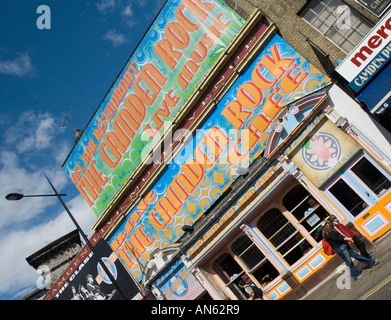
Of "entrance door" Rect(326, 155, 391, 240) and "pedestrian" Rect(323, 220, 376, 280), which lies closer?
"pedestrian" Rect(323, 220, 376, 280)

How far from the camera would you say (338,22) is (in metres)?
12.0

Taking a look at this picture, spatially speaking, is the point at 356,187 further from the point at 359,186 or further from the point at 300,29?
the point at 300,29

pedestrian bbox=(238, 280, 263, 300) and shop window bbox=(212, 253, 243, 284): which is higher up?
shop window bbox=(212, 253, 243, 284)

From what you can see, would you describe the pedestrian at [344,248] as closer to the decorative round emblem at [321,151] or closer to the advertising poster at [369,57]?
the decorative round emblem at [321,151]

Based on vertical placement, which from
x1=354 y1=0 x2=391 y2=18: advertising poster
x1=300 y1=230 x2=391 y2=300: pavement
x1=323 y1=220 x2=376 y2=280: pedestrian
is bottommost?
x1=300 y1=230 x2=391 y2=300: pavement

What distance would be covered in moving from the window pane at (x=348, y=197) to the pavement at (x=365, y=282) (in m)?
1.18

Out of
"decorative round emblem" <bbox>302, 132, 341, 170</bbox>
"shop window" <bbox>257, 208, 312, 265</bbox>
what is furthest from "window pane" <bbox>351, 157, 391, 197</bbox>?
"shop window" <bbox>257, 208, 312, 265</bbox>

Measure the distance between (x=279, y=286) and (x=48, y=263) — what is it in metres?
23.4

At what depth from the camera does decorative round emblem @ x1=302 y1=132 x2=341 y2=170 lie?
36.3 feet

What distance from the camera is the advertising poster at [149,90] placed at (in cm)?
1512

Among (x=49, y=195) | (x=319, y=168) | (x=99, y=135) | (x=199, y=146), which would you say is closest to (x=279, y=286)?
(x=319, y=168)

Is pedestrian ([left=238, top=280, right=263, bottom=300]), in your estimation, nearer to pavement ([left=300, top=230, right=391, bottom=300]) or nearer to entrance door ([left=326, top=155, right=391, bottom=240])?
pavement ([left=300, top=230, right=391, bottom=300])

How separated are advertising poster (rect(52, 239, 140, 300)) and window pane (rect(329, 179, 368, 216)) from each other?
1304 centimetres

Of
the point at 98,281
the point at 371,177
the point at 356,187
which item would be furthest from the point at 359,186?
the point at 98,281
